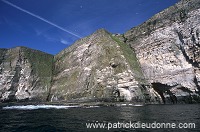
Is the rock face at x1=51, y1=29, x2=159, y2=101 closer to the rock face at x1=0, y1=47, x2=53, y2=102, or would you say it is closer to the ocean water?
the rock face at x1=0, y1=47, x2=53, y2=102

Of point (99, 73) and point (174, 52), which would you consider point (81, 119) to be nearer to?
point (99, 73)

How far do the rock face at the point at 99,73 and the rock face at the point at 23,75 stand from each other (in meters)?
5.96

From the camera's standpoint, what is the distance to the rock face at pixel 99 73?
6162 cm

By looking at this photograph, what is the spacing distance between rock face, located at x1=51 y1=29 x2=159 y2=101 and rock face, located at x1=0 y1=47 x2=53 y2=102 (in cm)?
596

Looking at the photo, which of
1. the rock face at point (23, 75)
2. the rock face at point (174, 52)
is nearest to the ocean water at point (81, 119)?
the rock face at point (174, 52)

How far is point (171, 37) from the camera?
66.1 meters

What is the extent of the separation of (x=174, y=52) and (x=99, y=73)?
1039 inches

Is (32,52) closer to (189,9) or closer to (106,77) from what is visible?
(106,77)

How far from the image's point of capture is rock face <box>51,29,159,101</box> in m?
61.6

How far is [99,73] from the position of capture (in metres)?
69.4

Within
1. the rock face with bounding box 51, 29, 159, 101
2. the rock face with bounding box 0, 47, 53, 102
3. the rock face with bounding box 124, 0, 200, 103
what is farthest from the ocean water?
the rock face with bounding box 0, 47, 53, 102

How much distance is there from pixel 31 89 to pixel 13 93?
757 centimetres

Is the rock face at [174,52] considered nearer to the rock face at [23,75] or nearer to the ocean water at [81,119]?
the ocean water at [81,119]

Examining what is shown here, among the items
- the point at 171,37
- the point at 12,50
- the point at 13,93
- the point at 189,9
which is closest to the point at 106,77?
the point at 171,37
